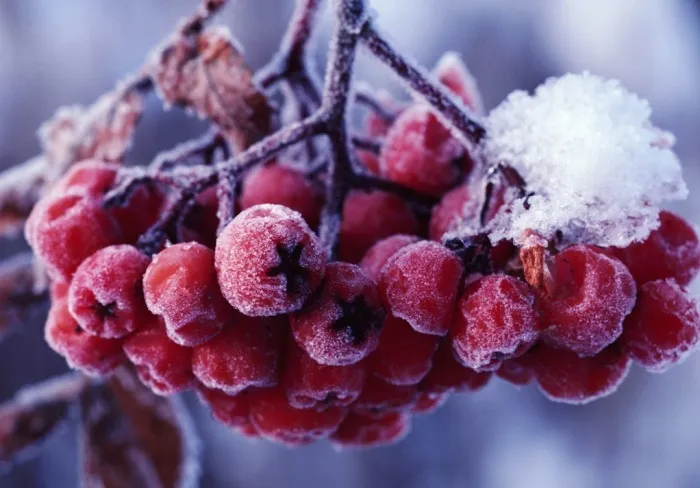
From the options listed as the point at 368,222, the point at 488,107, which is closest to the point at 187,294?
the point at 368,222

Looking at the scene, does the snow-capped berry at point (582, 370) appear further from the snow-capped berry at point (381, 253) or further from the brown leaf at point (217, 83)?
the brown leaf at point (217, 83)

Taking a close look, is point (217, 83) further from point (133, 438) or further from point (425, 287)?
point (133, 438)

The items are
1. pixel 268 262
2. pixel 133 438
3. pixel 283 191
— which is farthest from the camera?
pixel 133 438

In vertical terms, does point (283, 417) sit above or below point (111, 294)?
below

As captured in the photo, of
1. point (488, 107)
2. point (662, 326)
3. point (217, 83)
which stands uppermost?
point (488, 107)

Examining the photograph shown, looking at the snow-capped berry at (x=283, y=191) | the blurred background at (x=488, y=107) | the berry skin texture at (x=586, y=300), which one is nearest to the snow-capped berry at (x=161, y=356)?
the snow-capped berry at (x=283, y=191)
